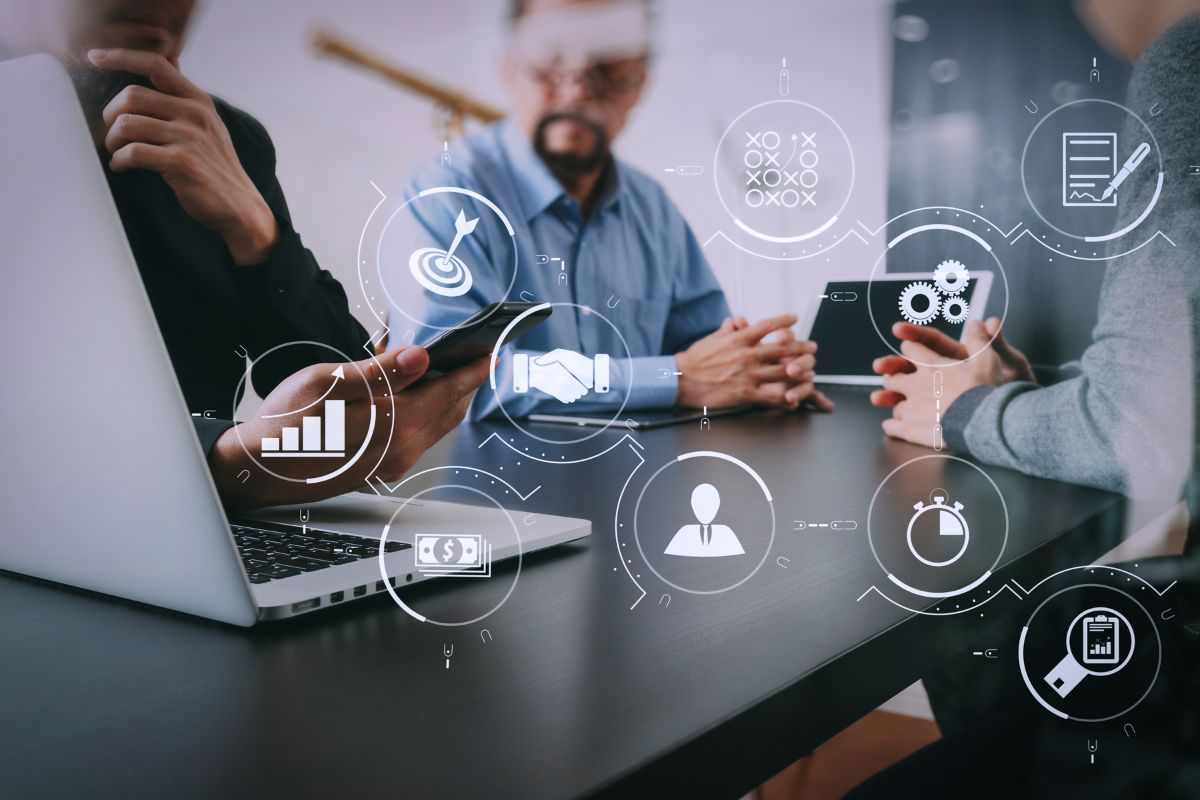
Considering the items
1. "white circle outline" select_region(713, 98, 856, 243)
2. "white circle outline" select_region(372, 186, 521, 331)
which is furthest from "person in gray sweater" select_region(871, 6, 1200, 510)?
"white circle outline" select_region(372, 186, 521, 331)

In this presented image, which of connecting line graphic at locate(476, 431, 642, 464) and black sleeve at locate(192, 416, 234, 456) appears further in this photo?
connecting line graphic at locate(476, 431, 642, 464)

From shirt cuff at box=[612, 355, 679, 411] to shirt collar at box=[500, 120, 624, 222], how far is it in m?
0.22

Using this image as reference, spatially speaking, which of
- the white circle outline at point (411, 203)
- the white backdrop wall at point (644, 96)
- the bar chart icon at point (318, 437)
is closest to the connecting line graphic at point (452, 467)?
the bar chart icon at point (318, 437)

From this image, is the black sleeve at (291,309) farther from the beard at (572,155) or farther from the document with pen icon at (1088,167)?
Result: the document with pen icon at (1088,167)

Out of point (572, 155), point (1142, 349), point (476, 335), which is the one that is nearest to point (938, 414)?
point (1142, 349)

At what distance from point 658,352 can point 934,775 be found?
0.68 metres

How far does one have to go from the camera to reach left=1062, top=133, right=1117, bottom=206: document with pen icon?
508 millimetres

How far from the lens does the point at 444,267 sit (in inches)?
37.4

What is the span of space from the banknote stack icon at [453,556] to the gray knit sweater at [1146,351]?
14.5 inches

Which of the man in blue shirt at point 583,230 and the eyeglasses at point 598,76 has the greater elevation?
the eyeglasses at point 598,76

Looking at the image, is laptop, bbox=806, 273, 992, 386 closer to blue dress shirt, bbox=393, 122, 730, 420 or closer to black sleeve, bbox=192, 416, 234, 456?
blue dress shirt, bbox=393, 122, 730, 420

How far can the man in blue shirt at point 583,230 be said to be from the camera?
0.87 metres

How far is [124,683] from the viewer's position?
218 millimetres

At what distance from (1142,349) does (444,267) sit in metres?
0.68
